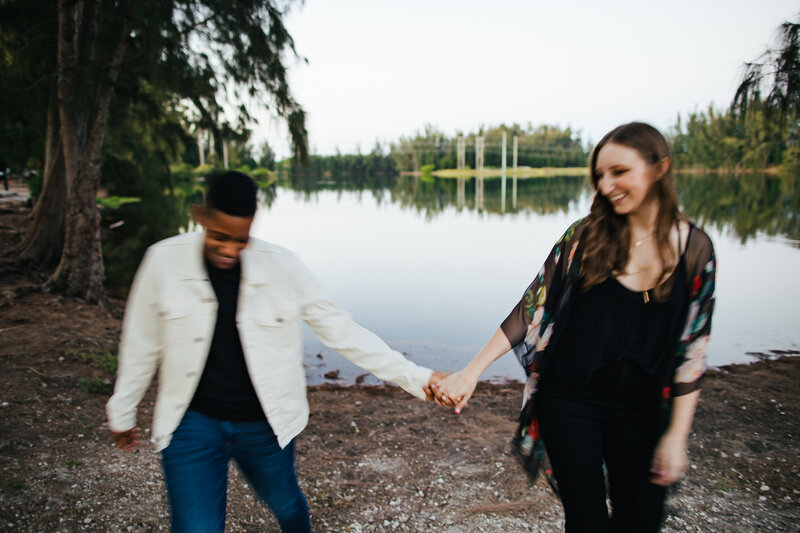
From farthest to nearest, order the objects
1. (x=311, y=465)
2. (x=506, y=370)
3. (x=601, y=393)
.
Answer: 1. (x=506, y=370)
2. (x=311, y=465)
3. (x=601, y=393)

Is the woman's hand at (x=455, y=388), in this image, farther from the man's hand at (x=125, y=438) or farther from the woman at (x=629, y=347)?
the man's hand at (x=125, y=438)

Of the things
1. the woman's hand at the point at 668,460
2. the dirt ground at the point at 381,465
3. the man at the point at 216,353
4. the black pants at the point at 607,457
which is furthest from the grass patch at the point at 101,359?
the woman's hand at the point at 668,460

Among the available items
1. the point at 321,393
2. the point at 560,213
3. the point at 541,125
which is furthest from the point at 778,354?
the point at 541,125

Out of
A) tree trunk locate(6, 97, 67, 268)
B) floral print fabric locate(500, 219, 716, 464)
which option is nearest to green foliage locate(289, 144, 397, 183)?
tree trunk locate(6, 97, 67, 268)

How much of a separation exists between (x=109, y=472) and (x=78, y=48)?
6919 millimetres

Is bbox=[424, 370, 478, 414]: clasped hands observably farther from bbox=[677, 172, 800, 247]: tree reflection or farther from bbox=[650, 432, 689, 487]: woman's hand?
bbox=[677, 172, 800, 247]: tree reflection

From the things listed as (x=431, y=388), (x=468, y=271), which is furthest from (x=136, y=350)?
(x=468, y=271)

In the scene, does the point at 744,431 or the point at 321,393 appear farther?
the point at 321,393

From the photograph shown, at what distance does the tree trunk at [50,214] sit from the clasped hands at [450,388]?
1007 cm

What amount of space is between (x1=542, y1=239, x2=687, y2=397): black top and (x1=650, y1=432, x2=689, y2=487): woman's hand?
167 mm

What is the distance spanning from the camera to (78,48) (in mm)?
7754

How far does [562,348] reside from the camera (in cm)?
193

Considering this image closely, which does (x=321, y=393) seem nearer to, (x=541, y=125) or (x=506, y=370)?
(x=506, y=370)

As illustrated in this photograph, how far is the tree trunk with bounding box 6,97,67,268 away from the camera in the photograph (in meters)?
9.73
